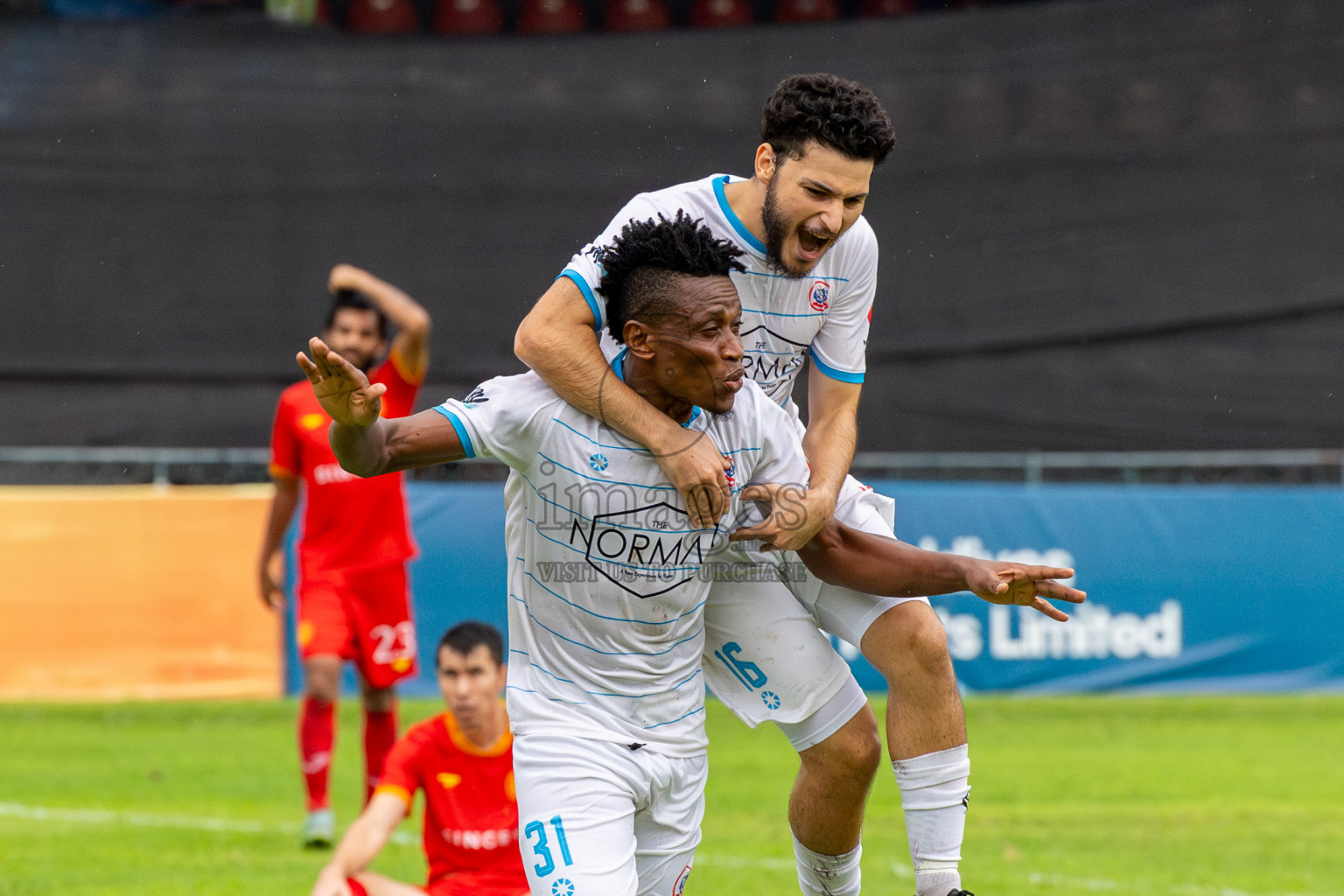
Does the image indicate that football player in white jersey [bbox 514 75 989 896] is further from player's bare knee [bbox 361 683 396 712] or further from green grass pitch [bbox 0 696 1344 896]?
player's bare knee [bbox 361 683 396 712]

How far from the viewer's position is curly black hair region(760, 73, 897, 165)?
380cm

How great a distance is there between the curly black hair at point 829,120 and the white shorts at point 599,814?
159cm

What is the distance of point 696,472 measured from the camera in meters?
3.58

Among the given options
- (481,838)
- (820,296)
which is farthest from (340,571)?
(820,296)

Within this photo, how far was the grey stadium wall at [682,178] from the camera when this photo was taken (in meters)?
13.3

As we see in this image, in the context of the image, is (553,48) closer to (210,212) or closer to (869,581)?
(210,212)

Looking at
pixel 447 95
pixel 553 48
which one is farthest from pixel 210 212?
pixel 553 48

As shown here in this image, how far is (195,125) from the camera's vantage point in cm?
1376

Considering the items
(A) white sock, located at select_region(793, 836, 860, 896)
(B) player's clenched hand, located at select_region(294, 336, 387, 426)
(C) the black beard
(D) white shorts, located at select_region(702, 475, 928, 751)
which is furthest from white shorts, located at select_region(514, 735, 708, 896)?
(C) the black beard

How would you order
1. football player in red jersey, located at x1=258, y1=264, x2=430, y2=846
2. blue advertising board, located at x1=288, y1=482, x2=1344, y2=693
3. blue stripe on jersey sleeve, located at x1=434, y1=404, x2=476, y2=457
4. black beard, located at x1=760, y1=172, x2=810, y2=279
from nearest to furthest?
blue stripe on jersey sleeve, located at x1=434, y1=404, x2=476, y2=457 < black beard, located at x1=760, y1=172, x2=810, y2=279 < football player in red jersey, located at x1=258, y1=264, x2=430, y2=846 < blue advertising board, located at x1=288, y1=482, x2=1344, y2=693

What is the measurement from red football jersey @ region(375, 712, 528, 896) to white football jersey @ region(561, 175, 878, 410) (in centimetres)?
167

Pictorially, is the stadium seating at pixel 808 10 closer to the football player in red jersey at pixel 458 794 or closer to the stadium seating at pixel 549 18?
the stadium seating at pixel 549 18

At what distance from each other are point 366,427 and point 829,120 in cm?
139

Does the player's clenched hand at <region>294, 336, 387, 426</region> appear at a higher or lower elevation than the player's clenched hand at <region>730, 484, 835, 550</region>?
higher
